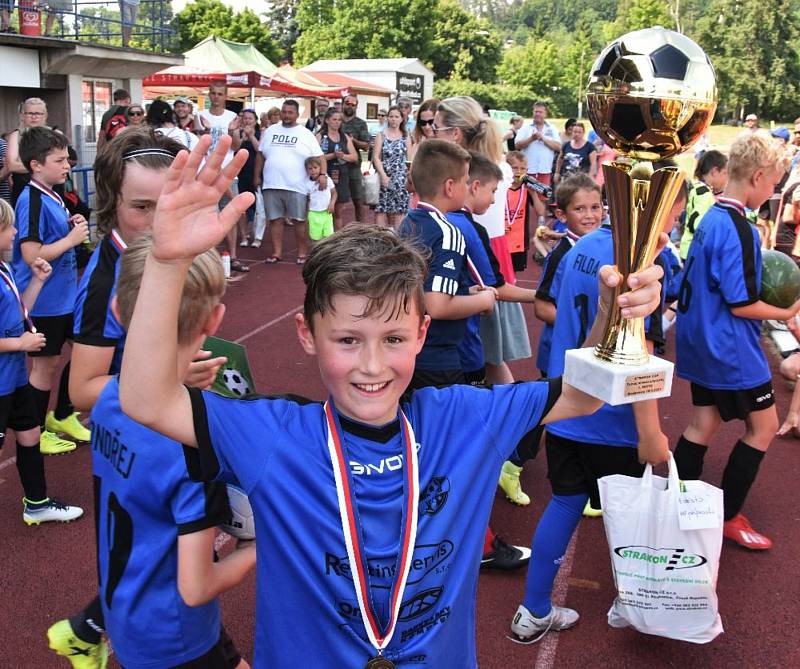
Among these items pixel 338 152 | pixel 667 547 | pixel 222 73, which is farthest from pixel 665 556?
pixel 222 73

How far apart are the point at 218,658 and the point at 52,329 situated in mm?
3696

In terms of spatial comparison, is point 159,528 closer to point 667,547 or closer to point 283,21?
point 667,547

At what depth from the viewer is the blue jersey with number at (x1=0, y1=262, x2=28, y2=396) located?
4.00 meters

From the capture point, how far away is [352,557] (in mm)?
1557

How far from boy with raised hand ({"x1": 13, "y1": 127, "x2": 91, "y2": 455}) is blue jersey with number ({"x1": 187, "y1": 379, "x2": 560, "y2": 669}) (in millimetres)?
3749

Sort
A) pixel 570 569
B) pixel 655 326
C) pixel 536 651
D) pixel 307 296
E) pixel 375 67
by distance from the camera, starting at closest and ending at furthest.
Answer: pixel 307 296
pixel 655 326
pixel 536 651
pixel 570 569
pixel 375 67

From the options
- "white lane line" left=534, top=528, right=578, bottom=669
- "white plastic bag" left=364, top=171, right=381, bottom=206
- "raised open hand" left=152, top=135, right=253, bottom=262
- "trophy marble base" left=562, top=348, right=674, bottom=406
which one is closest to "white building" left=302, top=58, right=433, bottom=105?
"white plastic bag" left=364, top=171, right=381, bottom=206

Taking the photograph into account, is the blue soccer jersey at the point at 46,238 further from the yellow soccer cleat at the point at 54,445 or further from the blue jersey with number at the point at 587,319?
the blue jersey with number at the point at 587,319

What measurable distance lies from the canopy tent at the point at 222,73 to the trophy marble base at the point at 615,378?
17.8 metres

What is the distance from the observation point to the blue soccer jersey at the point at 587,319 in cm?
314

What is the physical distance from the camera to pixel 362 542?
1564 millimetres

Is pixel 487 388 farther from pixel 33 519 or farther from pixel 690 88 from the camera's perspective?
pixel 33 519

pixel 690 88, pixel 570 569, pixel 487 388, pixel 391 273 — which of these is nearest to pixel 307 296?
pixel 391 273

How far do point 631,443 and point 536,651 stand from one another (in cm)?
96
